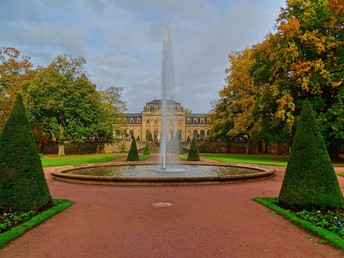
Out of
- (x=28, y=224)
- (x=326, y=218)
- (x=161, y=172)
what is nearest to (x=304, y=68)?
(x=161, y=172)

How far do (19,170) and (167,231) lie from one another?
3.87 m

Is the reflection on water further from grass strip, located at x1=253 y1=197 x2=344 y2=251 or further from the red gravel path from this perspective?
grass strip, located at x1=253 y1=197 x2=344 y2=251

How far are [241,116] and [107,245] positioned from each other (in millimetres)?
32007

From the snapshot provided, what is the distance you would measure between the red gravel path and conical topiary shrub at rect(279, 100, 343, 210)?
757 mm

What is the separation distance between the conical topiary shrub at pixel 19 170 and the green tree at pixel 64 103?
2799cm

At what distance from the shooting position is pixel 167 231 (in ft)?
16.8

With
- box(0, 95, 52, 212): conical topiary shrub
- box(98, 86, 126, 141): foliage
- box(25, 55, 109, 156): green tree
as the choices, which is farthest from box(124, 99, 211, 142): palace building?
box(0, 95, 52, 212): conical topiary shrub

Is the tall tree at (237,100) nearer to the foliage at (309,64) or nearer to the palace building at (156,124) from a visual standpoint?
the foliage at (309,64)

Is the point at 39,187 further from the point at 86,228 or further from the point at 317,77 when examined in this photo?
the point at 317,77

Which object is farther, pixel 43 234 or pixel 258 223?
pixel 258 223

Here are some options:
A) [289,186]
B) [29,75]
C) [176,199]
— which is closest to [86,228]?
[176,199]

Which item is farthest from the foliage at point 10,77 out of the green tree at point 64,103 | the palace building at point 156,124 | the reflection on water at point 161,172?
the palace building at point 156,124

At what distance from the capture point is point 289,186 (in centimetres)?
672

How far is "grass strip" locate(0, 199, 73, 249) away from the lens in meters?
4.63
